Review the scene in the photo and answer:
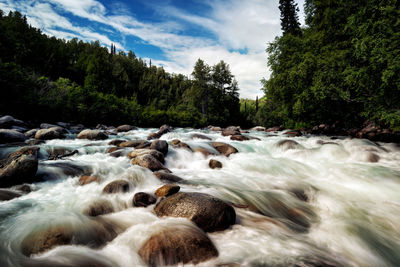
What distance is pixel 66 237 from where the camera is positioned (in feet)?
7.23

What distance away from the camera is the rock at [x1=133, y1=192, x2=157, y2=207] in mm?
3332

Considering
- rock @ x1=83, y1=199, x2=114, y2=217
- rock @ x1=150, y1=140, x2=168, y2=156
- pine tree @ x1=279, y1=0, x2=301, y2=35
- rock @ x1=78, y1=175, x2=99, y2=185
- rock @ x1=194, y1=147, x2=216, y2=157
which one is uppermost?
pine tree @ x1=279, y1=0, x2=301, y2=35

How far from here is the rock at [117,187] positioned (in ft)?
12.1

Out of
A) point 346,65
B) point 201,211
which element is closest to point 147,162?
point 201,211

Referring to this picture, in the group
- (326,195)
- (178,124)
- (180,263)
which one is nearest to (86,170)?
(180,263)

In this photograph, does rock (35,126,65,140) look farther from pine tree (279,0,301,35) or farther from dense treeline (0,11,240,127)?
pine tree (279,0,301,35)

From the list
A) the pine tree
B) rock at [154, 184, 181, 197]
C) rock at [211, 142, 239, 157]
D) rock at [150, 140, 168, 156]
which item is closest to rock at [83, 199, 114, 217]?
rock at [154, 184, 181, 197]

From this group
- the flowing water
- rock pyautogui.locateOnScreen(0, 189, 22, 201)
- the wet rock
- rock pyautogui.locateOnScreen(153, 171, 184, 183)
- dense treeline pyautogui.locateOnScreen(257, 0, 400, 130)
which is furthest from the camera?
the wet rock

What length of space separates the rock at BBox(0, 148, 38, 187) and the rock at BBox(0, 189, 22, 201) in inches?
11.8

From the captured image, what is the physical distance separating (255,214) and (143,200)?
2.06 meters

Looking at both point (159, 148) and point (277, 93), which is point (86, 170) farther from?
point (277, 93)

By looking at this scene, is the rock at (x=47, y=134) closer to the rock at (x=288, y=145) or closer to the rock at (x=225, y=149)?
the rock at (x=225, y=149)

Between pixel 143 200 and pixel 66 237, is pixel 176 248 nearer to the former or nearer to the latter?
pixel 66 237

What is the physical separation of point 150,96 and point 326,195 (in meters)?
62.0
